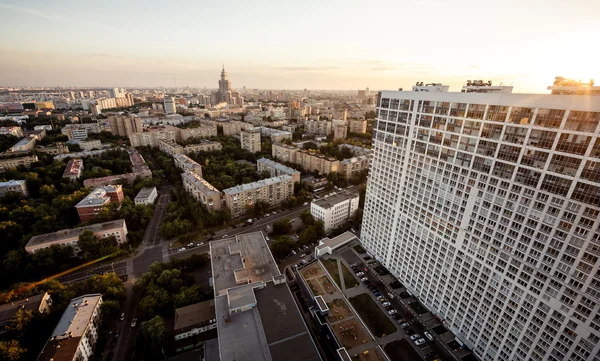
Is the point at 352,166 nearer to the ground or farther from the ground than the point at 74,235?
farther from the ground

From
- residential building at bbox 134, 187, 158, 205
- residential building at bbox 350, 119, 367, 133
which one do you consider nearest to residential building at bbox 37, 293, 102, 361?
residential building at bbox 134, 187, 158, 205

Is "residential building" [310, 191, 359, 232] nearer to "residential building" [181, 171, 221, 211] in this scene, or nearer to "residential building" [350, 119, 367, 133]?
"residential building" [181, 171, 221, 211]

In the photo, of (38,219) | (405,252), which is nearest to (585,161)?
(405,252)

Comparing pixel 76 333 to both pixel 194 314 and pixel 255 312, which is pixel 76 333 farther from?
pixel 255 312

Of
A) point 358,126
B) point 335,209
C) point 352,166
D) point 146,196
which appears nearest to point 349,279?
point 335,209

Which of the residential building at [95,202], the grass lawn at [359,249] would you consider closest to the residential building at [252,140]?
the residential building at [95,202]
